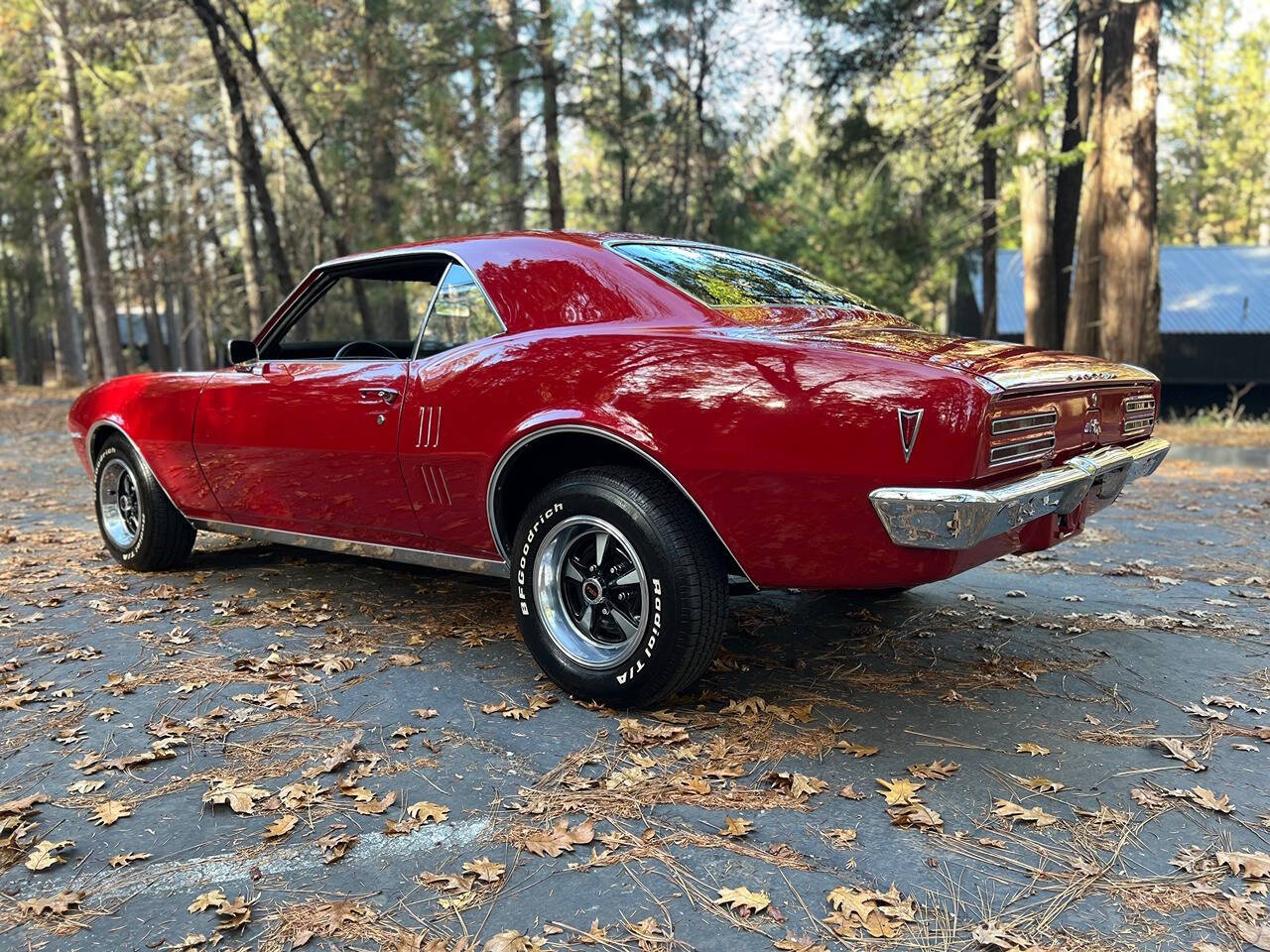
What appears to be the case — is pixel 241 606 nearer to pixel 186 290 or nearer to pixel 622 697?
pixel 622 697

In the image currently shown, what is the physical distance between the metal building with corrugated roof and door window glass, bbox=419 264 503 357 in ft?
79.0

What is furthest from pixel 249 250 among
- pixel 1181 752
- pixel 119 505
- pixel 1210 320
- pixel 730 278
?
pixel 1210 320

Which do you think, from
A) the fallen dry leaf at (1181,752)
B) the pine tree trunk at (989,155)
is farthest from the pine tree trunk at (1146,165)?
the fallen dry leaf at (1181,752)

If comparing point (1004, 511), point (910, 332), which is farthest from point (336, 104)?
point (1004, 511)

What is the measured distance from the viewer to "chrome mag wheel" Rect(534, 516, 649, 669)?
10.5 feet

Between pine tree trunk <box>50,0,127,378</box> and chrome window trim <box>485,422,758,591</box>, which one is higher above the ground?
pine tree trunk <box>50,0,127,378</box>

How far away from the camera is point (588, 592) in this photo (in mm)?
3287

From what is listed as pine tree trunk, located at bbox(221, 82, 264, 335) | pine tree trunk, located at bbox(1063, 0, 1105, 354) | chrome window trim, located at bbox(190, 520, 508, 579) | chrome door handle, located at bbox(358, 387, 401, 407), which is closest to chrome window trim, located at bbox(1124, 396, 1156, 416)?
chrome window trim, located at bbox(190, 520, 508, 579)

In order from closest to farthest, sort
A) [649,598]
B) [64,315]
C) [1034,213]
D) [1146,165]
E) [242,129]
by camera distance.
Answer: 1. [649,598]
2. [1146,165]
3. [242,129]
4. [1034,213]
5. [64,315]

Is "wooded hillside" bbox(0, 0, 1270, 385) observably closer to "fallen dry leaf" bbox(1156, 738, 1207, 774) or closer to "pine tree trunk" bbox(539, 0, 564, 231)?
"pine tree trunk" bbox(539, 0, 564, 231)

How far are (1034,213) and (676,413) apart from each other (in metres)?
14.3

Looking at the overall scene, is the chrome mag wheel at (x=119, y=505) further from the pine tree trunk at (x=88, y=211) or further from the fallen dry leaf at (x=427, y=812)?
the pine tree trunk at (x=88, y=211)

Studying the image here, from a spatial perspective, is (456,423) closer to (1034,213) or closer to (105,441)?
(105,441)

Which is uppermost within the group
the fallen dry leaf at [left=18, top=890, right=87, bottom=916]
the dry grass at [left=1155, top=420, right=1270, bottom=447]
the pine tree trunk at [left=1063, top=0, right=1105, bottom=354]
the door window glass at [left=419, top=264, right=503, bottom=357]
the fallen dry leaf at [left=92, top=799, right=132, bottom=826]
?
the pine tree trunk at [left=1063, top=0, right=1105, bottom=354]
